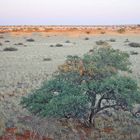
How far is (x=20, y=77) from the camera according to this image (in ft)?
65.1

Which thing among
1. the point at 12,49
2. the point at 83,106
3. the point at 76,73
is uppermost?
the point at 76,73

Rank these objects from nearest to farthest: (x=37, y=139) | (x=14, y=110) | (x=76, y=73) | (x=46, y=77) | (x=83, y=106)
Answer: (x=37, y=139), (x=83, y=106), (x=76, y=73), (x=14, y=110), (x=46, y=77)

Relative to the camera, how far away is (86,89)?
36.1 ft

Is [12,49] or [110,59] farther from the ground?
[110,59]

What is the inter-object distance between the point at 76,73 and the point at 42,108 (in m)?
1.35

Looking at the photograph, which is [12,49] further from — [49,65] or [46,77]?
[46,77]

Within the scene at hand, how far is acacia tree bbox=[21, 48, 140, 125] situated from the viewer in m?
10.6

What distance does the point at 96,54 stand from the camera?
1205cm

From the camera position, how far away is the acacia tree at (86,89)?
1062 centimetres

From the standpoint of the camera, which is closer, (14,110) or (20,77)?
(14,110)

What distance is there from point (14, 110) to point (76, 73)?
2578 millimetres

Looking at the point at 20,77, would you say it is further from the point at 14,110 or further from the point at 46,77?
the point at 14,110

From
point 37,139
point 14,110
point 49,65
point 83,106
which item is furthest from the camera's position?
point 49,65


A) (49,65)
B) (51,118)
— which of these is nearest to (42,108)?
(51,118)
